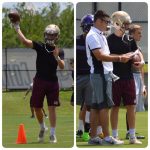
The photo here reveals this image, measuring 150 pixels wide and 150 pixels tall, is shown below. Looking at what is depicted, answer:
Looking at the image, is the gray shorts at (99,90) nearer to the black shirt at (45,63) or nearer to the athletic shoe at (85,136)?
the black shirt at (45,63)

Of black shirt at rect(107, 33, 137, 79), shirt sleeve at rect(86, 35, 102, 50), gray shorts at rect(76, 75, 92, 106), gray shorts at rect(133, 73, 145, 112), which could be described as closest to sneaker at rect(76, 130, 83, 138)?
gray shorts at rect(76, 75, 92, 106)

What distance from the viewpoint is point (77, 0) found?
6086mm

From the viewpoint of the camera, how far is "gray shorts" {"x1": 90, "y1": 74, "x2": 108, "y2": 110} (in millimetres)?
6375

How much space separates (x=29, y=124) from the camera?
1028 cm

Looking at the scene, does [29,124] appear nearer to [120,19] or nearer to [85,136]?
[85,136]

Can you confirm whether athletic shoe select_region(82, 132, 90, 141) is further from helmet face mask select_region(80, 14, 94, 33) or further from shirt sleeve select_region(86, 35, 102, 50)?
shirt sleeve select_region(86, 35, 102, 50)

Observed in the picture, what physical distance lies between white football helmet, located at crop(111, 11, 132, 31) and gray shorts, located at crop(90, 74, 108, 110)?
1.93ft

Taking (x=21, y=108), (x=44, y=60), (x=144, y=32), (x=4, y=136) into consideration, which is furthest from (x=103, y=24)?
(x=21, y=108)

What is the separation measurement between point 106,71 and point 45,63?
2.40ft

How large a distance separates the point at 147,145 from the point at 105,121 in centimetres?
50

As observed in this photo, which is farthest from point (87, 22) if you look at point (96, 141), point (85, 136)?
point (96, 141)

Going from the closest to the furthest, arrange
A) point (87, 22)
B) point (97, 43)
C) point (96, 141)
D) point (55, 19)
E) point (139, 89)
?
point (97, 43)
point (96, 141)
point (87, 22)
point (139, 89)
point (55, 19)

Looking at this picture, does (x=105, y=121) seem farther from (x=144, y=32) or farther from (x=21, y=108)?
(x=21, y=108)

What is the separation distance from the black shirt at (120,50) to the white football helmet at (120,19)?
101mm
